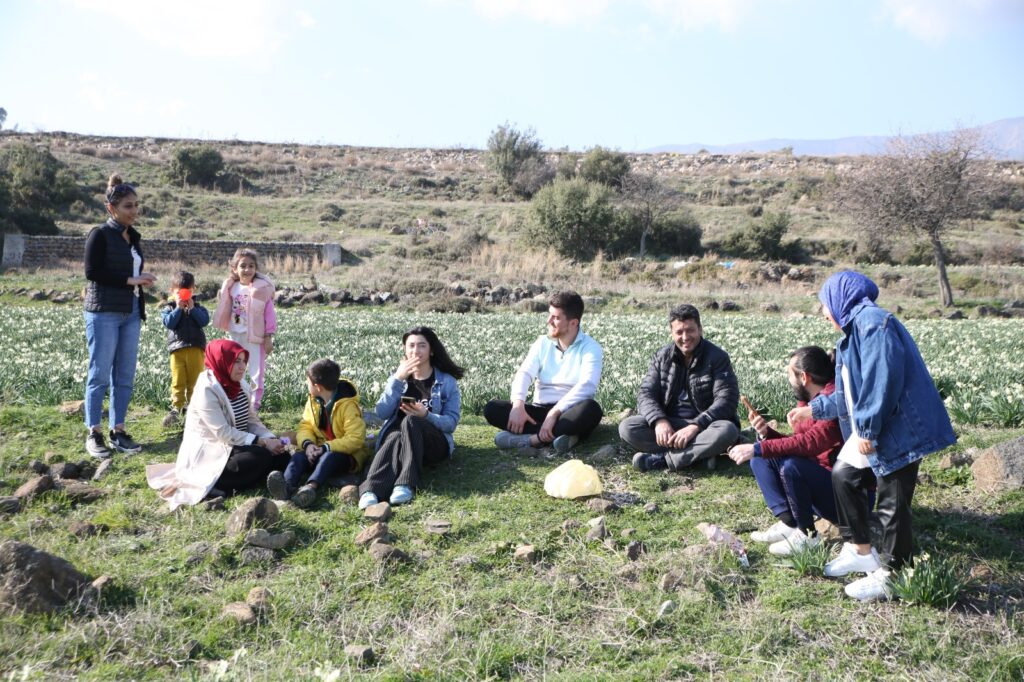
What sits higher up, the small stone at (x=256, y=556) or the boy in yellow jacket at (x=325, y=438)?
the boy in yellow jacket at (x=325, y=438)

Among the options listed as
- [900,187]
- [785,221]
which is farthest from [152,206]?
[900,187]

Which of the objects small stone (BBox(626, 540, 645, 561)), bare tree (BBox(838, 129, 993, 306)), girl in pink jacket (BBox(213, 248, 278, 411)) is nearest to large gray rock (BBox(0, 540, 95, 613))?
small stone (BBox(626, 540, 645, 561))

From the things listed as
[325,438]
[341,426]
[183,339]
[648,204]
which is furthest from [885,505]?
[648,204]

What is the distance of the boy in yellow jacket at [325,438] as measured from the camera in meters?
5.45

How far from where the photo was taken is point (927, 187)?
24.9m

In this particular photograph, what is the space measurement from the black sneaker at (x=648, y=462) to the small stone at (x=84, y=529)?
11.6ft

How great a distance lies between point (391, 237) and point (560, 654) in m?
37.8

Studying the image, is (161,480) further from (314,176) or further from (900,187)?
(314,176)

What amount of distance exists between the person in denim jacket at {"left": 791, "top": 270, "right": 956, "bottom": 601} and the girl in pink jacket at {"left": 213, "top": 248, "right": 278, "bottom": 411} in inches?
203

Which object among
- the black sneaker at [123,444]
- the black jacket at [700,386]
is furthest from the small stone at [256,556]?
the black jacket at [700,386]

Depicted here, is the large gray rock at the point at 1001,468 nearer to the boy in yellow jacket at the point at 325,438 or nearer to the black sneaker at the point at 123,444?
the boy in yellow jacket at the point at 325,438

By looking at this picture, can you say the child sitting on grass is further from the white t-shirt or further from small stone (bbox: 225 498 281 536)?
small stone (bbox: 225 498 281 536)

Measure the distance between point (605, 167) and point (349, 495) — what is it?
45.2m

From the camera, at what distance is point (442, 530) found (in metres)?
4.72
